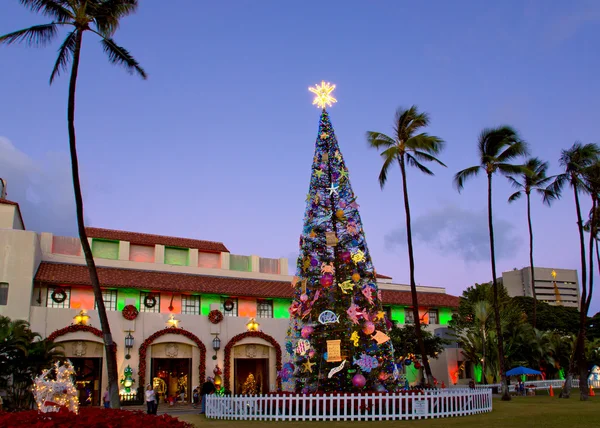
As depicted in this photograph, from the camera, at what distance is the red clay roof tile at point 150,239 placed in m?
36.1

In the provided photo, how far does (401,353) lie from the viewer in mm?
36375

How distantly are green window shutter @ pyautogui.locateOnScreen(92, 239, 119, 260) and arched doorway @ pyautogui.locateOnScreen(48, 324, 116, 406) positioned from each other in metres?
6.31

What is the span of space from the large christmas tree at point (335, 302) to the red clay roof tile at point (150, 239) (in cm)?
1920

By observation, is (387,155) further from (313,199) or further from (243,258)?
(243,258)

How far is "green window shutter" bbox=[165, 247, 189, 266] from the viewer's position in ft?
121

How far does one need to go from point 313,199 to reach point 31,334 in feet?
43.5

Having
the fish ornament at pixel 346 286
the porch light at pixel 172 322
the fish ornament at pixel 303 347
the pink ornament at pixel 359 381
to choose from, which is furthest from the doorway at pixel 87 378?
the pink ornament at pixel 359 381

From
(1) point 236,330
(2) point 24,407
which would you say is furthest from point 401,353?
(2) point 24,407

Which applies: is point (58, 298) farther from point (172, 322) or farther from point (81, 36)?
point (81, 36)

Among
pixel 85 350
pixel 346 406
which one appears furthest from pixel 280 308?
pixel 346 406

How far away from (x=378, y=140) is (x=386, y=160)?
1.02 m

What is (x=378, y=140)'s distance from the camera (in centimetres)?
2734

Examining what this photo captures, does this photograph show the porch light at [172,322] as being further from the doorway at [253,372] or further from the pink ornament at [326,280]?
the pink ornament at [326,280]

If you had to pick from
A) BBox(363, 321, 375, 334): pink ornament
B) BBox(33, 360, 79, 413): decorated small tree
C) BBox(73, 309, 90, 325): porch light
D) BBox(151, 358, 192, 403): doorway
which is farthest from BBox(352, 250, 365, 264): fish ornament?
BBox(151, 358, 192, 403): doorway
